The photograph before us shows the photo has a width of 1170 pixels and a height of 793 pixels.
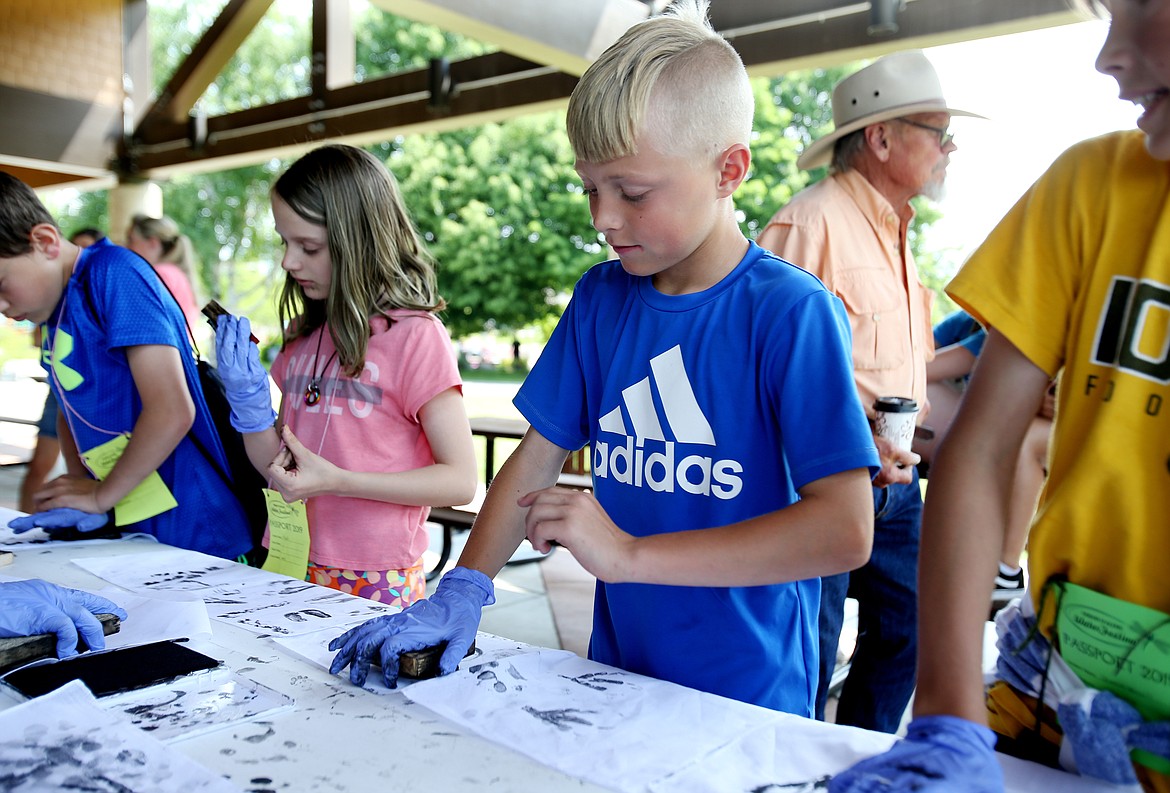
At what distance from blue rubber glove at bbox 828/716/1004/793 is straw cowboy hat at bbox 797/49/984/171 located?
1.76 metres

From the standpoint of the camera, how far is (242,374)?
1739 millimetres

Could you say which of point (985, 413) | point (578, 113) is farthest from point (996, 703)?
point (578, 113)

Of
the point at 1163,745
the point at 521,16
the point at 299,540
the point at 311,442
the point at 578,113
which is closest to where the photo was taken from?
the point at 1163,745

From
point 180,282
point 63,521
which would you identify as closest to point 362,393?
point 63,521

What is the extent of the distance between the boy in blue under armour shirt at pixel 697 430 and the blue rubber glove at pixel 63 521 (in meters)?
1.01

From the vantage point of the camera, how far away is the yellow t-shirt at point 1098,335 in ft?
2.68

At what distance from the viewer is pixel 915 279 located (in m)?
2.35

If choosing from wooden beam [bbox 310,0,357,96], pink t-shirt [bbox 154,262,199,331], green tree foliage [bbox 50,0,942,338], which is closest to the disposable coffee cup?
pink t-shirt [bbox 154,262,199,331]

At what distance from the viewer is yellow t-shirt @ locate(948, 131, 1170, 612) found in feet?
2.68

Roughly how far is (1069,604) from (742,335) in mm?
505

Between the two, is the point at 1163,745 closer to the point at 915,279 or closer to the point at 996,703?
the point at 996,703

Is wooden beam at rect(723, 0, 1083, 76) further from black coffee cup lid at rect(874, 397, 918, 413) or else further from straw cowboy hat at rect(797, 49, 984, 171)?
black coffee cup lid at rect(874, 397, 918, 413)

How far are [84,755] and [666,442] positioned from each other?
734 millimetres

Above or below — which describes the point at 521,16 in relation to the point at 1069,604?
above
